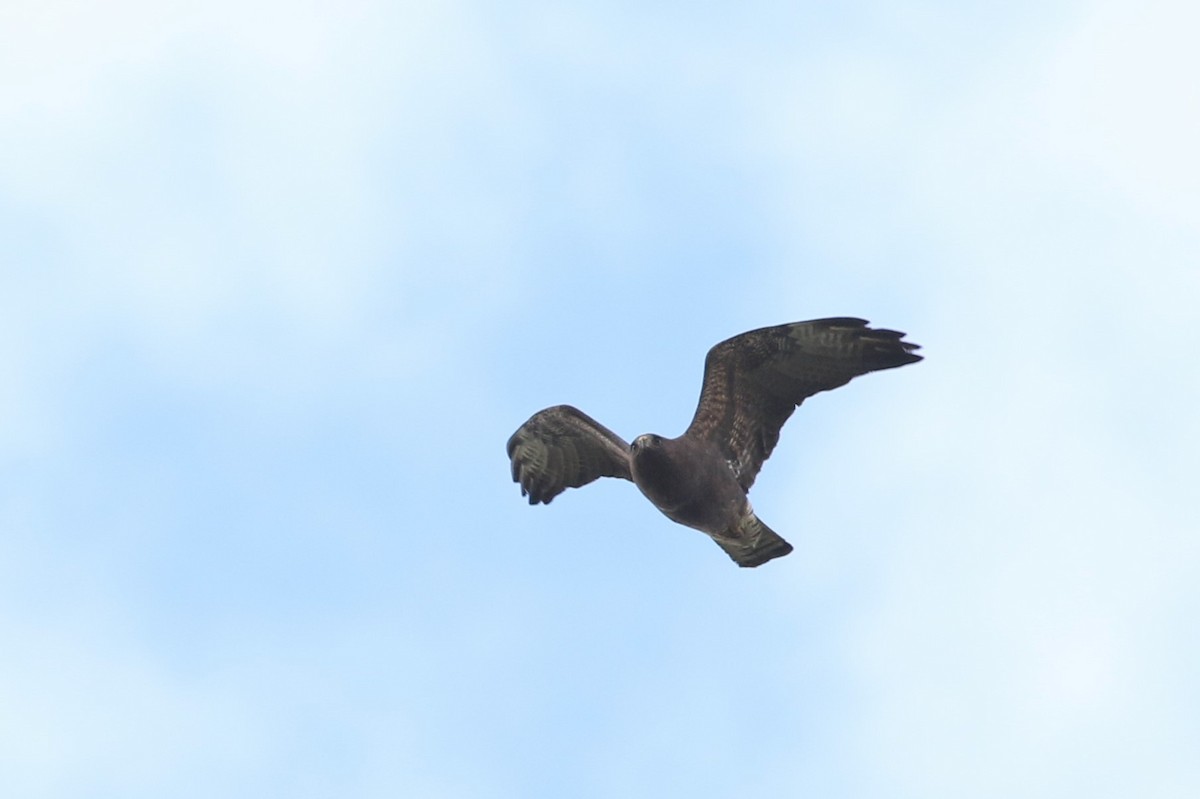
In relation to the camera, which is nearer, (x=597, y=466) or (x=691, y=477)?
(x=691, y=477)

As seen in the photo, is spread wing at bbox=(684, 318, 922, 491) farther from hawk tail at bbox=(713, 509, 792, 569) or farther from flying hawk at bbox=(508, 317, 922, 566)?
hawk tail at bbox=(713, 509, 792, 569)

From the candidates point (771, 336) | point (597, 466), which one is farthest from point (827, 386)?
point (597, 466)

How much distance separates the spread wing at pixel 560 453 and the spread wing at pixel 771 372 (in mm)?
1037

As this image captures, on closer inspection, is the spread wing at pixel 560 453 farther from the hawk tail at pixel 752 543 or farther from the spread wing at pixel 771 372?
the hawk tail at pixel 752 543

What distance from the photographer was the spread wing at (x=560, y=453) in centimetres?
1870

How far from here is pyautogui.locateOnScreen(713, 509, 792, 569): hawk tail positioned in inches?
719

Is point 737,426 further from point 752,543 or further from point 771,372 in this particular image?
point 752,543

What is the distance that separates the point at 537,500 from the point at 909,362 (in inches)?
166

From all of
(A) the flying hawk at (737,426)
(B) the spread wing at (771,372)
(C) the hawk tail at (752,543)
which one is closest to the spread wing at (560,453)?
(A) the flying hawk at (737,426)

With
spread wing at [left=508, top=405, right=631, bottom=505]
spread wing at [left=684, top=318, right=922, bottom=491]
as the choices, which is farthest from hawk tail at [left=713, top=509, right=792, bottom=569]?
spread wing at [left=508, top=405, right=631, bottom=505]

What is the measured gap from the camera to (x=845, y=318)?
1717 cm

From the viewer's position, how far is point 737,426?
1825 centimetres

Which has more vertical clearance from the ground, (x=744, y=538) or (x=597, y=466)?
(x=597, y=466)

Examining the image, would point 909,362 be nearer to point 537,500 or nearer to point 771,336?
point 771,336
